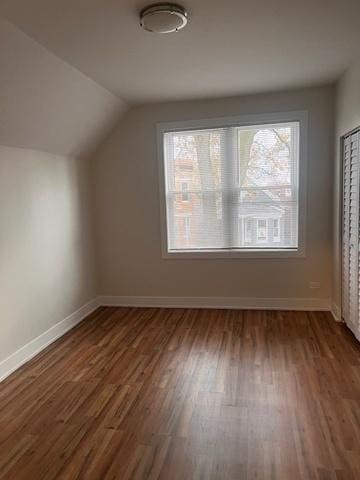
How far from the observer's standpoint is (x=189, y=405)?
2484 millimetres

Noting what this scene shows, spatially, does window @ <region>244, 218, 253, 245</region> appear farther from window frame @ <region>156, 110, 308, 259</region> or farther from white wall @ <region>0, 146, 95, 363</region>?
white wall @ <region>0, 146, 95, 363</region>

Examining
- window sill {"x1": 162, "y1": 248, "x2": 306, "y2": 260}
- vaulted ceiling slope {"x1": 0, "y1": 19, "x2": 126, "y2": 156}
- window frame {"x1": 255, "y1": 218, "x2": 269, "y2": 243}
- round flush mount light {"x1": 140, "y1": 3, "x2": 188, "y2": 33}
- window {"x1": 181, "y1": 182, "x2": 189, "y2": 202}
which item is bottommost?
window sill {"x1": 162, "y1": 248, "x2": 306, "y2": 260}

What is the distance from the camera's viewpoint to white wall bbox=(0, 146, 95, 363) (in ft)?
10.3

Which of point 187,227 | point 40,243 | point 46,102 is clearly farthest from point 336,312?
point 46,102

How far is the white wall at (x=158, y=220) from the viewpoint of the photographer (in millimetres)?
4027

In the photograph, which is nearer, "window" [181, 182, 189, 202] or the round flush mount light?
the round flush mount light

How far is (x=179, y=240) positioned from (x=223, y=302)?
3.13 feet

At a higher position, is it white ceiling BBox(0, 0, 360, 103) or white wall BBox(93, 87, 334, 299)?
white ceiling BBox(0, 0, 360, 103)

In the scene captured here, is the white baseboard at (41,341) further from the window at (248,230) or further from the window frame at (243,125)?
the window at (248,230)

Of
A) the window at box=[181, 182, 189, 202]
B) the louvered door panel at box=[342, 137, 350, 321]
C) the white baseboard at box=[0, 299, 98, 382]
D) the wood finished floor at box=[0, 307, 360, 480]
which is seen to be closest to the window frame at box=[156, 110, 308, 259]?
the window at box=[181, 182, 189, 202]

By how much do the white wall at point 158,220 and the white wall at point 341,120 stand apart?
18 cm

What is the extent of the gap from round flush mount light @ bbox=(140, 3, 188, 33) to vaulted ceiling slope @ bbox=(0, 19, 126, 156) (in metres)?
0.81

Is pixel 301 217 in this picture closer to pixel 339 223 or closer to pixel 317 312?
pixel 339 223

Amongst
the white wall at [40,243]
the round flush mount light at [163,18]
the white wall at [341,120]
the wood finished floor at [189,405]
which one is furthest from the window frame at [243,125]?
the round flush mount light at [163,18]
